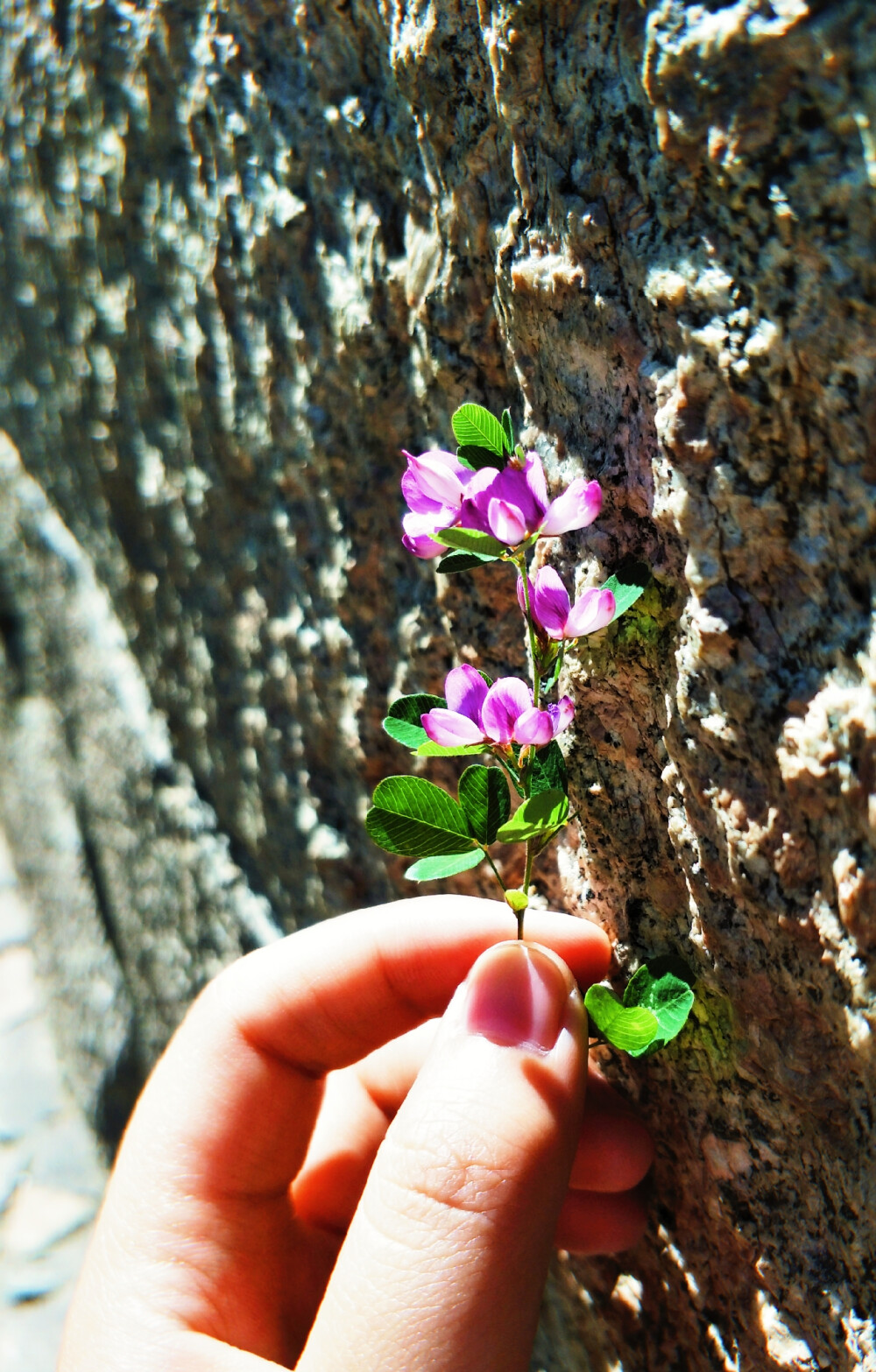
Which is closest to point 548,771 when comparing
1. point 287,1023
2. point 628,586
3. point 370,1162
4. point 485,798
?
point 485,798

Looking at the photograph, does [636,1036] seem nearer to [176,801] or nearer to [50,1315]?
[176,801]

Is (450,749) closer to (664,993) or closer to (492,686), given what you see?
(492,686)

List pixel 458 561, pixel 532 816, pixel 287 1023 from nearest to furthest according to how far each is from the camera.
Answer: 1. pixel 532 816
2. pixel 458 561
3. pixel 287 1023

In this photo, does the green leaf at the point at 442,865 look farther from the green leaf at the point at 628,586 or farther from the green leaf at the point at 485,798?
the green leaf at the point at 628,586

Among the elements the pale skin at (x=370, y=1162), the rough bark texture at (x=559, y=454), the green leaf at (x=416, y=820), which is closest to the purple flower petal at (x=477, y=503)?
the rough bark texture at (x=559, y=454)

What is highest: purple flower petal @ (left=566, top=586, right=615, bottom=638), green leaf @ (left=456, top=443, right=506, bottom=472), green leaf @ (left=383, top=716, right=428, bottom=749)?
green leaf @ (left=456, top=443, right=506, bottom=472)

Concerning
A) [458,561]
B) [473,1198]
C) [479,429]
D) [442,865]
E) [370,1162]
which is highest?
[479,429]

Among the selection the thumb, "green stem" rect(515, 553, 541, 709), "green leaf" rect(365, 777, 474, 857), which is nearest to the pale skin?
the thumb

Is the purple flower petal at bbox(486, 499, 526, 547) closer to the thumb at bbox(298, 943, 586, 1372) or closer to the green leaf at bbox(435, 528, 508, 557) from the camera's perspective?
the green leaf at bbox(435, 528, 508, 557)
